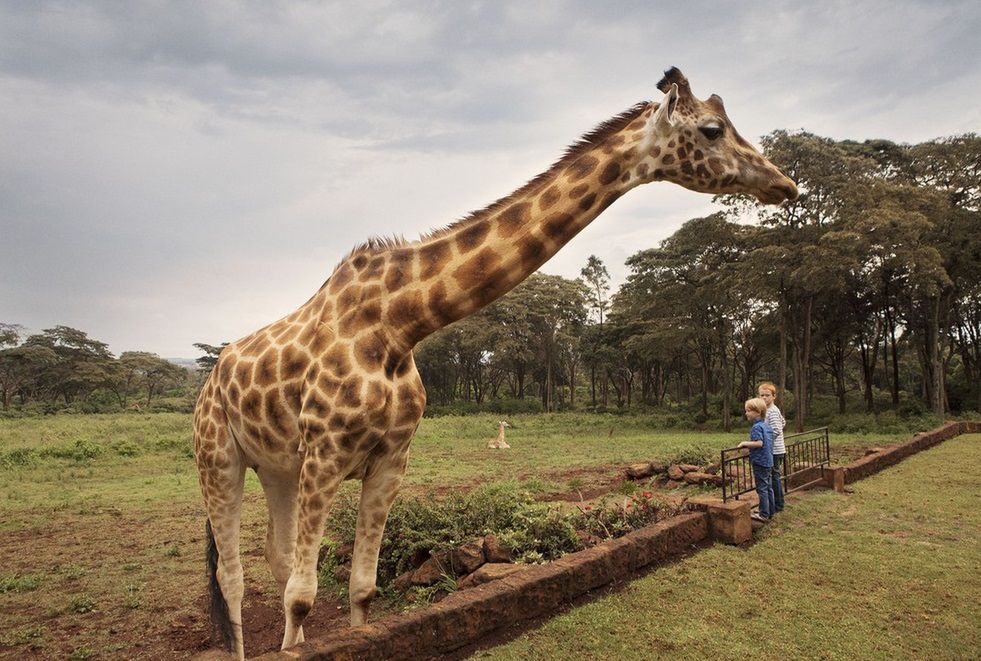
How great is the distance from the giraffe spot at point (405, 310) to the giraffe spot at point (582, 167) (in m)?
1.11

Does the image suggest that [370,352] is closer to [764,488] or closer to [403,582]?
[403,582]

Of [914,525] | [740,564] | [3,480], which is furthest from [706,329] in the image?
[3,480]

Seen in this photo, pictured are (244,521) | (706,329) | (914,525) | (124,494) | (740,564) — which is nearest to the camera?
(740,564)

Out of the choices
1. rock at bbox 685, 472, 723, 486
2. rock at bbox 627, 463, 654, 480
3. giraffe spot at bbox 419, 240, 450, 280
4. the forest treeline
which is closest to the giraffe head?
giraffe spot at bbox 419, 240, 450, 280

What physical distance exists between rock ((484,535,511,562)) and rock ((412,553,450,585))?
1.39 ft

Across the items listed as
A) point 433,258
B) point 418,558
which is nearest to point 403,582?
point 418,558

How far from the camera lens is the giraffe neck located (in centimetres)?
314

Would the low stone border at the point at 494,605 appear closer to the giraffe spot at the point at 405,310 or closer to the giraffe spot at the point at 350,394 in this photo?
the giraffe spot at the point at 350,394

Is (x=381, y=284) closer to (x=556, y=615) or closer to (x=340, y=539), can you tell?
(x=556, y=615)

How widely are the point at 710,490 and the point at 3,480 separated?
15.8 m

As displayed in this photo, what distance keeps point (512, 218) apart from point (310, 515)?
2.01 m

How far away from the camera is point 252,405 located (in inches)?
138

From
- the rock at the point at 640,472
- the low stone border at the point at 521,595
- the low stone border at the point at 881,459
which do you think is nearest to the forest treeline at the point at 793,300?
the low stone border at the point at 881,459

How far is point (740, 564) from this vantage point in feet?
18.0
